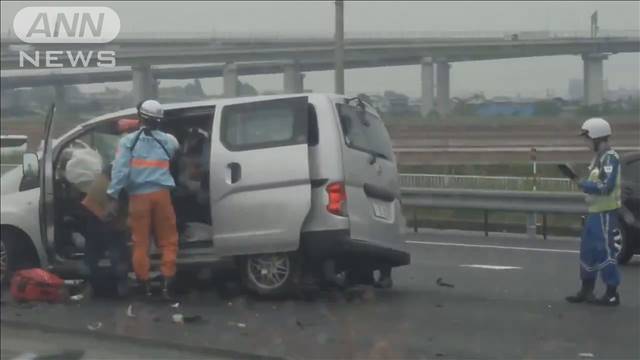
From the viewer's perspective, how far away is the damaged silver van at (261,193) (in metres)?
8.43

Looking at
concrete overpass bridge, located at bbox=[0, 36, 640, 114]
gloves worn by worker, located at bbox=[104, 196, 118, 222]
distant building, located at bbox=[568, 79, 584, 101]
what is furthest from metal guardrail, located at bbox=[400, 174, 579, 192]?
gloves worn by worker, located at bbox=[104, 196, 118, 222]

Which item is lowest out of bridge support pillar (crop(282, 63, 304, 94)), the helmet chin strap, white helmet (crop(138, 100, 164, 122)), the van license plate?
the van license plate

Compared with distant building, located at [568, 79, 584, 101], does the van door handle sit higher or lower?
lower

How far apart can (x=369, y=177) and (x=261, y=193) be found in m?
0.89

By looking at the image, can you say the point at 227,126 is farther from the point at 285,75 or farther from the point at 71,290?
the point at 285,75

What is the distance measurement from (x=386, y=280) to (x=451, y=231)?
725 centimetres

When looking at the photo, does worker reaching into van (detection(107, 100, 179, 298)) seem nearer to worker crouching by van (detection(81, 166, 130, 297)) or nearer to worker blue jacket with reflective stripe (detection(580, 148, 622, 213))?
worker crouching by van (detection(81, 166, 130, 297))

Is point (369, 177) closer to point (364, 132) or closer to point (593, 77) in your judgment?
point (364, 132)

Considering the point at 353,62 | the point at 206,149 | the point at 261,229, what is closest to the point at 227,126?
the point at 206,149

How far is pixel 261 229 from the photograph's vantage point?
27.9ft

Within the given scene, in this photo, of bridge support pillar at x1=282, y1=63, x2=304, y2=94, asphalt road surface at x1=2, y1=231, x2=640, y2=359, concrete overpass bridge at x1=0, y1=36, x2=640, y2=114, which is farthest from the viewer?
bridge support pillar at x1=282, y1=63, x2=304, y2=94

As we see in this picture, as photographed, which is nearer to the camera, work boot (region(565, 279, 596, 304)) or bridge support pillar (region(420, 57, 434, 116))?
work boot (region(565, 279, 596, 304))

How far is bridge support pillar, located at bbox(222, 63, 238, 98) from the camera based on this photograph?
38.3 ft

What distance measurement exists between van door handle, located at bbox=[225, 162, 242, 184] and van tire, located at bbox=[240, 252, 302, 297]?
625 mm
